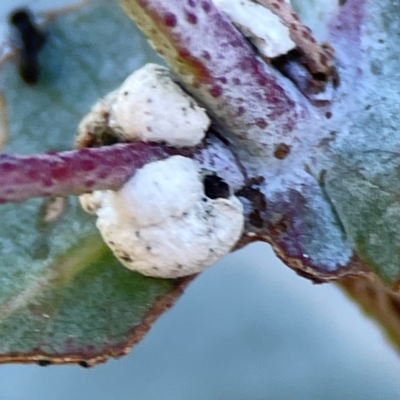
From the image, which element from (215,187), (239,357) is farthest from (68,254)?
(239,357)

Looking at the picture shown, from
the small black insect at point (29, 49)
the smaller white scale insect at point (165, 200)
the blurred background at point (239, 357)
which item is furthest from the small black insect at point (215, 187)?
the blurred background at point (239, 357)

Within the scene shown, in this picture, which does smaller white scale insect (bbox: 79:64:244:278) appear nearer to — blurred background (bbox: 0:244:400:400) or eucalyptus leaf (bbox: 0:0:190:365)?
eucalyptus leaf (bbox: 0:0:190:365)

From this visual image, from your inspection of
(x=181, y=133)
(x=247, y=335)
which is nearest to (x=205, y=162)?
(x=181, y=133)

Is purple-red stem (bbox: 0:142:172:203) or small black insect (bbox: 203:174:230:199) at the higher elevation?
purple-red stem (bbox: 0:142:172:203)

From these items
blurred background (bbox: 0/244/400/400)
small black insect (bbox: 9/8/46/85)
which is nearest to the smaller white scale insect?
small black insect (bbox: 9/8/46/85)

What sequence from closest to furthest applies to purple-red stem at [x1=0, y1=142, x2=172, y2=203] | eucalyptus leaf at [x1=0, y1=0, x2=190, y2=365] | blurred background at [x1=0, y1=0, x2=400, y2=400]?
purple-red stem at [x1=0, y1=142, x2=172, y2=203]
eucalyptus leaf at [x1=0, y1=0, x2=190, y2=365]
blurred background at [x1=0, y1=0, x2=400, y2=400]

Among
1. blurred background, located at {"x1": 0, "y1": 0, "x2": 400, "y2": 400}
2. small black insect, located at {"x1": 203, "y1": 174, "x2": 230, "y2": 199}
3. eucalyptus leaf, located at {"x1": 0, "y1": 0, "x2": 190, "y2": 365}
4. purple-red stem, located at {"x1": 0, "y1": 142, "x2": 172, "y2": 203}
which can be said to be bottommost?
blurred background, located at {"x1": 0, "y1": 0, "x2": 400, "y2": 400}

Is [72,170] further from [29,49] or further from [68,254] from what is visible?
[29,49]
